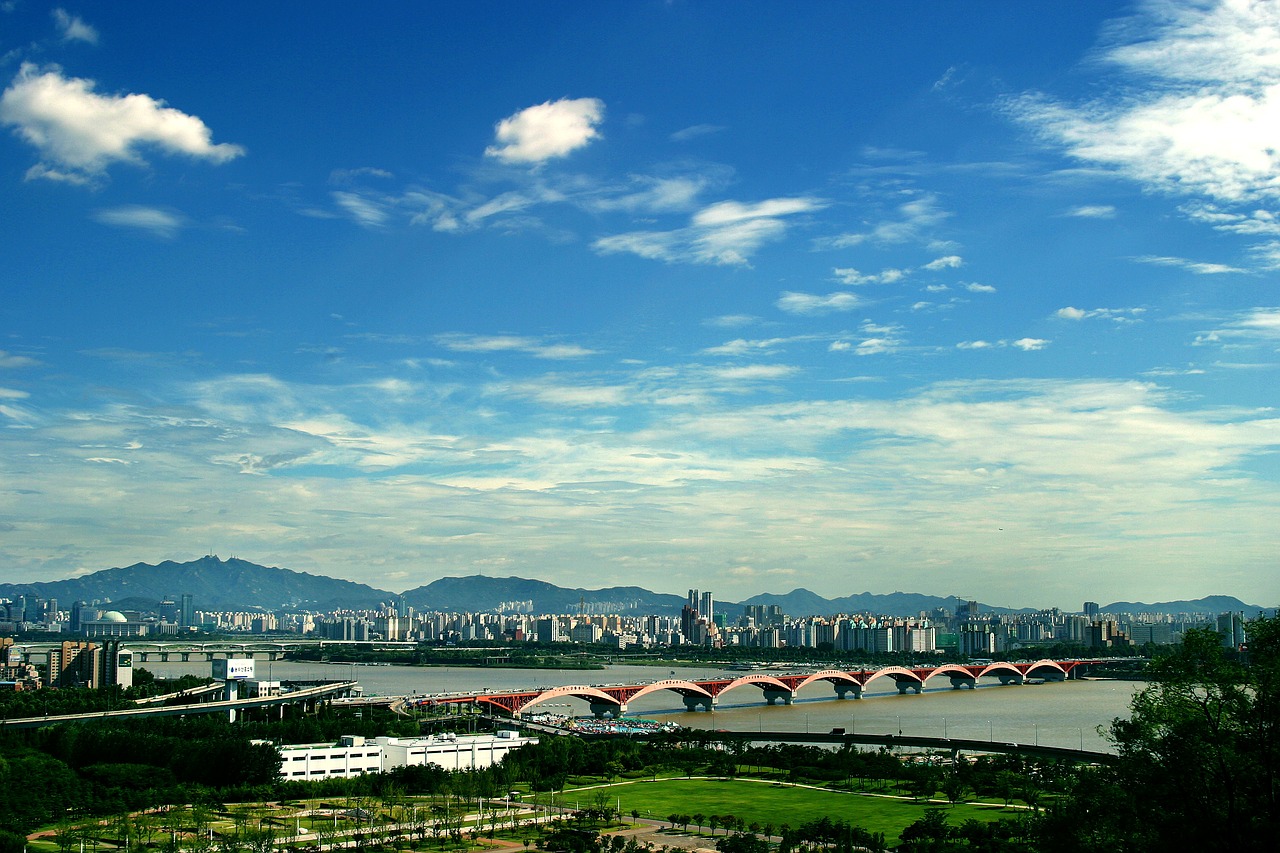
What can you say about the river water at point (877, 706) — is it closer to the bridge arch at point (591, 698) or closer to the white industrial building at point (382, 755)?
the bridge arch at point (591, 698)

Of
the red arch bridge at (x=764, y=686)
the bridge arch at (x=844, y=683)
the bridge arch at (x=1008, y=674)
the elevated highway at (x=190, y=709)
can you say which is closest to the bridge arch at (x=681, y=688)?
the red arch bridge at (x=764, y=686)

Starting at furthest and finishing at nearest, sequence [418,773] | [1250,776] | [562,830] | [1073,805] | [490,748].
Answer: [490,748]
[418,773]
[562,830]
[1073,805]
[1250,776]

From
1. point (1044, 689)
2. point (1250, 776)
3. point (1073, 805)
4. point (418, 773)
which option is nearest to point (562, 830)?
point (418, 773)

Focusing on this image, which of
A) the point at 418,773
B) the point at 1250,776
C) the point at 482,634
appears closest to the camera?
the point at 1250,776

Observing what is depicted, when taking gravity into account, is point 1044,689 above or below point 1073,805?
below

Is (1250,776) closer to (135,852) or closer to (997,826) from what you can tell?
(997,826)

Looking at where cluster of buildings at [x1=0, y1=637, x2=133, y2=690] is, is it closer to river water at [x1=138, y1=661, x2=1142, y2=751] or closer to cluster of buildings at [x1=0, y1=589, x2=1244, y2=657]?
river water at [x1=138, y1=661, x2=1142, y2=751]

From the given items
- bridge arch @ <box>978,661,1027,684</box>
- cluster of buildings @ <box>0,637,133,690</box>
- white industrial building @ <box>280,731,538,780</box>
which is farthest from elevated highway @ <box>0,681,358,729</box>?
bridge arch @ <box>978,661,1027,684</box>
